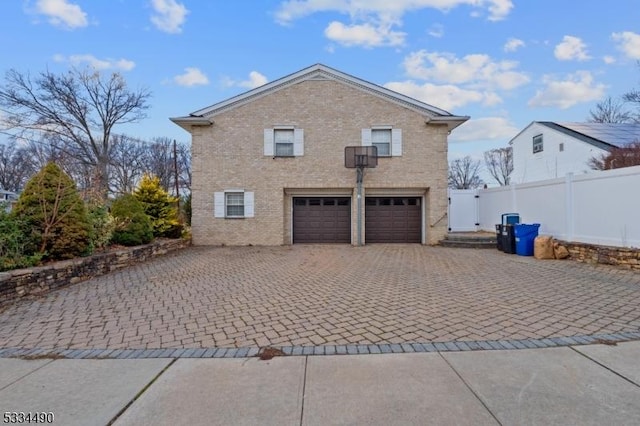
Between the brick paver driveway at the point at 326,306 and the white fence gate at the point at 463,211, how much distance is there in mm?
6273

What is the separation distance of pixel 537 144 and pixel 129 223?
24152mm

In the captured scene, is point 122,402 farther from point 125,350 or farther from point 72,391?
point 125,350

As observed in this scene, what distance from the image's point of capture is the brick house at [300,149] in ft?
41.1

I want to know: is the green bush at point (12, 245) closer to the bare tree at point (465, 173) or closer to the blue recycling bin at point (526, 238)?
the blue recycling bin at point (526, 238)

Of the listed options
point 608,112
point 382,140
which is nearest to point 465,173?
point 608,112

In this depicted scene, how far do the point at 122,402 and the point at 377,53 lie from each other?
13854mm

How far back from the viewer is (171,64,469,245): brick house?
12539 mm

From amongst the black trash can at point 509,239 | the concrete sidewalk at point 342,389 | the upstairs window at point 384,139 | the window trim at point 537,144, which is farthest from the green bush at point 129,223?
the window trim at point 537,144

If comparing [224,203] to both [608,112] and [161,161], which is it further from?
[608,112]

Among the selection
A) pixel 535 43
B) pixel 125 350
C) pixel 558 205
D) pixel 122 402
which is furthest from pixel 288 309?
pixel 535 43

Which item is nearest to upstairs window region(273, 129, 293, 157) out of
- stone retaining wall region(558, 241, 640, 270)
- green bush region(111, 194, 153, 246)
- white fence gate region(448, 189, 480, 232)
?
green bush region(111, 194, 153, 246)

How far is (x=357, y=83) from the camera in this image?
41.2 ft

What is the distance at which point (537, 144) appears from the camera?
2086cm

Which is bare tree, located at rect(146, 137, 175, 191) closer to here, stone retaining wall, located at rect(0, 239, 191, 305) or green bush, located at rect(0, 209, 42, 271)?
stone retaining wall, located at rect(0, 239, 191, 305)
